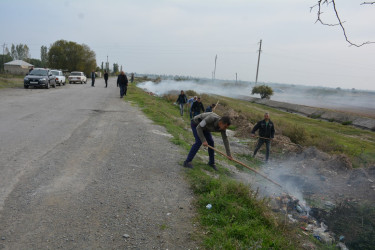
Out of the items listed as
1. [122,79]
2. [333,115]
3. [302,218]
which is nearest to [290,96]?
[333,115]

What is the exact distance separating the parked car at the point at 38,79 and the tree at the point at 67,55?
36139 millimetres

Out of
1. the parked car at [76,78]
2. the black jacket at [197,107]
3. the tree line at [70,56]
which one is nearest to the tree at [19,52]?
the tree line at [70,56]

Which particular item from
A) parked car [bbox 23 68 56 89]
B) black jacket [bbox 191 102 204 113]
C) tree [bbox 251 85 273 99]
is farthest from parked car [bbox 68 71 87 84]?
tree [bbox 251 85 273 99]

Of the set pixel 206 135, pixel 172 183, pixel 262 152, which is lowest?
pixel 262 152

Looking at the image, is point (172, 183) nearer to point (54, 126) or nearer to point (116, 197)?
point (116, 197)

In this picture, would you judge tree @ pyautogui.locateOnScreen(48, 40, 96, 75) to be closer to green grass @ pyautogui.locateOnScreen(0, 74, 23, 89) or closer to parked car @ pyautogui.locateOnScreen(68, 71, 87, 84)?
parked car @ pyautogui.locateOnScreen(68, 71, 87, 84)

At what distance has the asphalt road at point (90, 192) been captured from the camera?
352 centimetres

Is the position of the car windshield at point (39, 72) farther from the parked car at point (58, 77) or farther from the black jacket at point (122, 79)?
the black jacket at point (122, 79)

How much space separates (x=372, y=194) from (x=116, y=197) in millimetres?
6798

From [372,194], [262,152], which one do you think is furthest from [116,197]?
[262,152]

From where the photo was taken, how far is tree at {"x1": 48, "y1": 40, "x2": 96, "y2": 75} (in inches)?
2208

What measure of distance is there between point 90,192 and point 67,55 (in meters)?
58.9

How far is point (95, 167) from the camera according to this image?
5754 mm

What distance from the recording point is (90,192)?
4.62m
